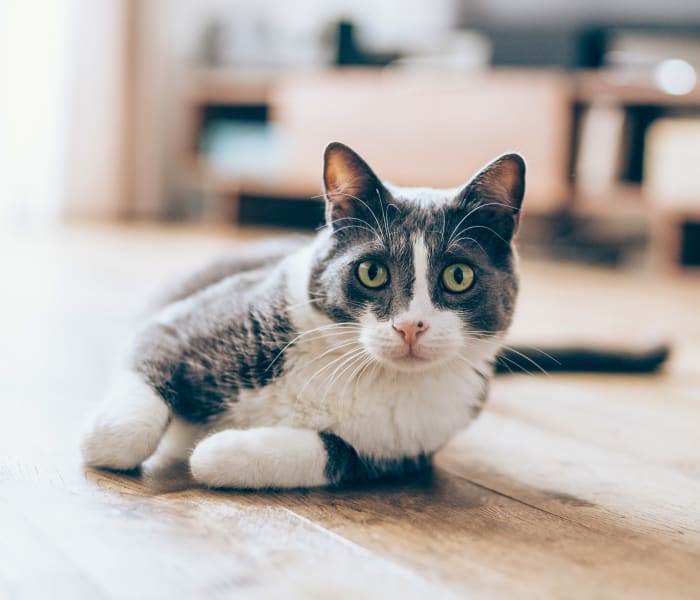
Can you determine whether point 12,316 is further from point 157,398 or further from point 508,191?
point 508,191

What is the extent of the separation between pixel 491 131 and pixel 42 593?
3.22 m

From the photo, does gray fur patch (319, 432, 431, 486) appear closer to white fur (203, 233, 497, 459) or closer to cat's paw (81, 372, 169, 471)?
white fur (203, 233, 497, 459)

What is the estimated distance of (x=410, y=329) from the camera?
36.9 inches

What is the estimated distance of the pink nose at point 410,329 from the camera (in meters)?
0.94

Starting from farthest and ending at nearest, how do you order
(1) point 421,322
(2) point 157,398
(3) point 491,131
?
(3) point 491,131, (2) point 157,398, (1) point 421,322

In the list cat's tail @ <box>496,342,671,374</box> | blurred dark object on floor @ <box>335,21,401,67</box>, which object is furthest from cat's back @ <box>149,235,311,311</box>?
blurred dark object on floor @ <box>335,21,401,67</box>

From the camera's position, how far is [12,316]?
6.26 feet

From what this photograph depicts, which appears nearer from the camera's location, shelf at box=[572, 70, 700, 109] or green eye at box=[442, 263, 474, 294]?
green eye at box=[442, 263, 474, 294]

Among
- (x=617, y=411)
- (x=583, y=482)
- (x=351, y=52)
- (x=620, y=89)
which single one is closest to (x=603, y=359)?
(x=617, y=411)

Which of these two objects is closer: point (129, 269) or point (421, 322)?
point (421, 322)

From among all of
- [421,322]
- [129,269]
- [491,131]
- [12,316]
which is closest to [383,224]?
[421,322]

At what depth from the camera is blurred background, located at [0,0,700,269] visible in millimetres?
3557

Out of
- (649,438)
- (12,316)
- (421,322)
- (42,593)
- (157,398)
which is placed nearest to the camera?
(42,593)

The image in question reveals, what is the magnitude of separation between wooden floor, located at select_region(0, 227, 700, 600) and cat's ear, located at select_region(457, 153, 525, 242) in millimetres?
320
